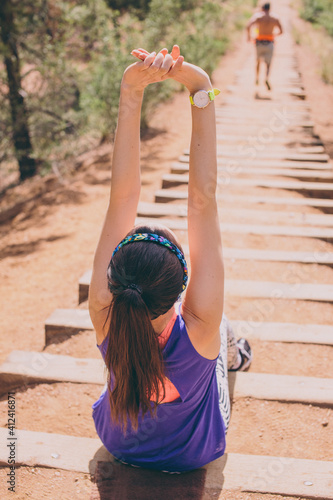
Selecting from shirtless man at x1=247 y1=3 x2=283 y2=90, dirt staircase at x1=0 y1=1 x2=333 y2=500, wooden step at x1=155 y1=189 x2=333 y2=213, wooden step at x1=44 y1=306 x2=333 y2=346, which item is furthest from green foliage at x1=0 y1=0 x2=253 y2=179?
wooden step at x1=44 y1=306 x2=333 y2=346

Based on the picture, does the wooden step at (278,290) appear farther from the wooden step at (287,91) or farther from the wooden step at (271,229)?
the wooden step at (287,91)

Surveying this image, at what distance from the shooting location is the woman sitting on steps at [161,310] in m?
1.18

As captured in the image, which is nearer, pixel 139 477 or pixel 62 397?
pixel 139 477

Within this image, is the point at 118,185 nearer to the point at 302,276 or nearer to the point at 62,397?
the point at 62,397

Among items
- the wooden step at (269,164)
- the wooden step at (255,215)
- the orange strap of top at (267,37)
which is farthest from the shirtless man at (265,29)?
the wooden step at (255,215)

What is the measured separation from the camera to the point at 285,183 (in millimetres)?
4289

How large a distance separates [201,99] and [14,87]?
618 cm

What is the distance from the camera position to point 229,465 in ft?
5.50

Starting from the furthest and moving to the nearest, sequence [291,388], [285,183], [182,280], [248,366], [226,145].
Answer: [226,145] → [285,183] → [248,366] → [291,388] → [182,280]

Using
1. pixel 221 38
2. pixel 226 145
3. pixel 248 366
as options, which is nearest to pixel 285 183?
pixel 226 145

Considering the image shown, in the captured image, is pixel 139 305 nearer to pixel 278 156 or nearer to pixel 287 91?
pixel 278 156

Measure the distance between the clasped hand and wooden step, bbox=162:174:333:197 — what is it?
9.51ft

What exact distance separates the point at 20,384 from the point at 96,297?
115cm

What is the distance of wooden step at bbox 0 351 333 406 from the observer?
2.00 meters
